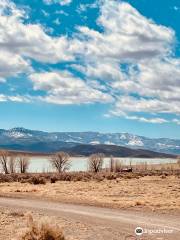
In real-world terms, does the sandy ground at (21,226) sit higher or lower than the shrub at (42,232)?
lower

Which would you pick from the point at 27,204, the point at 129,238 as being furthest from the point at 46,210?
the point at 129,238

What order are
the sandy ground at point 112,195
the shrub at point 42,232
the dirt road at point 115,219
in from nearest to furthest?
the shrub at point 42,232
the dirt road at point 115,219
the sandy ground at point 112,195

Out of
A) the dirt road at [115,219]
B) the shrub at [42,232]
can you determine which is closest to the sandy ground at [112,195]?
the dirt road at [115,219]

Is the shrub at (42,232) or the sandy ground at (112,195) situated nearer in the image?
the shrub at (42,232)

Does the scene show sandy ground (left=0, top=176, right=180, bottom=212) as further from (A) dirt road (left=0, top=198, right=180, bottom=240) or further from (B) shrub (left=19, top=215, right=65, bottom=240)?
(B) shrub (left=19, top=215, right=65, bottom=240)

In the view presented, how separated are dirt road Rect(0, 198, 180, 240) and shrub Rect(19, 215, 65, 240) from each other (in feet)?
9.73

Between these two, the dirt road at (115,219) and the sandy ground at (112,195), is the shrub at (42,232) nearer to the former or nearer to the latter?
the dirt road at (115,219)

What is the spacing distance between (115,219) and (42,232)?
8680 millimetres

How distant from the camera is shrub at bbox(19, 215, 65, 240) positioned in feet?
60.3

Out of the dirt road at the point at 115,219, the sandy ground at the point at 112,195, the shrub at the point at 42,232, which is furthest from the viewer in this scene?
the sandy ground at the point at 112,195

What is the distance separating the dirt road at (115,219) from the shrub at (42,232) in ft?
9.73

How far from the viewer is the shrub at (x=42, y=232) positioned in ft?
60.3

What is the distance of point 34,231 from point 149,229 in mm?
6187

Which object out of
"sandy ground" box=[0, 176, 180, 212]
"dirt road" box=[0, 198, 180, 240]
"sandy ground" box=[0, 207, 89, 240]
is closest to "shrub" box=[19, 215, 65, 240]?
"sandy ground" box=[0, 207, 89, 240]
